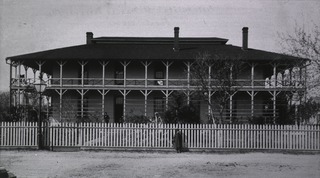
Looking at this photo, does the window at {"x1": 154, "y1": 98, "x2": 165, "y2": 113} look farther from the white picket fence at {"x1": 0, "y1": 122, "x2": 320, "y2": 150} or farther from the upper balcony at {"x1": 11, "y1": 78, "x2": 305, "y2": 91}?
the white picket fence at {"x1": 0, "y1": 122, "x2": 320, "y2": 150}

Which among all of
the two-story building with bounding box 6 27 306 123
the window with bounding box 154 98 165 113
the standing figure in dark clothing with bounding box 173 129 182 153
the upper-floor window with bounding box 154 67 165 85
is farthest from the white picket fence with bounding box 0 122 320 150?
the upper-floor window with bounding box 154 67 165 85

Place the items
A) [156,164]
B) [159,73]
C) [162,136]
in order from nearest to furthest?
[156,164]
[162,136]
[159,73]

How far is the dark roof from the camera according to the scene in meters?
27.5

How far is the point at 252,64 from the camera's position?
89.2ft

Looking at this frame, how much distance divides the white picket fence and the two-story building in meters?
11.7

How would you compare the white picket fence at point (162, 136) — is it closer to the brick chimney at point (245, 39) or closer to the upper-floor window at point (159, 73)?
the upper-floor window at point (159, 73)

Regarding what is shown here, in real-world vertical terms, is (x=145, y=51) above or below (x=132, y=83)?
above

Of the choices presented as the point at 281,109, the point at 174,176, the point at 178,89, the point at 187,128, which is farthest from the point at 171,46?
the point at 174,176

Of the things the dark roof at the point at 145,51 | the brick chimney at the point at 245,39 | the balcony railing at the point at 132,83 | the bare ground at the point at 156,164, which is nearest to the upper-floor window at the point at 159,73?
the balcony railing at the point at 132,83

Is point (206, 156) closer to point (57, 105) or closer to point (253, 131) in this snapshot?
point (253, 131)

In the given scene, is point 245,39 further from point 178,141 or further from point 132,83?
point 178,141

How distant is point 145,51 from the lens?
3008 centimetres

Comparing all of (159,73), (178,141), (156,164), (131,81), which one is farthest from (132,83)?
Result: (156,164)

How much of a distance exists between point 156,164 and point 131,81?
19.0 meters
